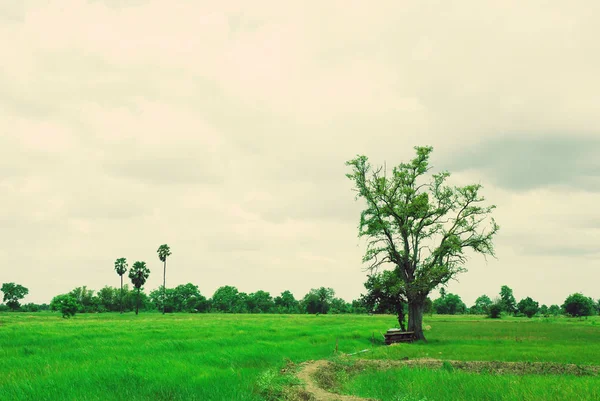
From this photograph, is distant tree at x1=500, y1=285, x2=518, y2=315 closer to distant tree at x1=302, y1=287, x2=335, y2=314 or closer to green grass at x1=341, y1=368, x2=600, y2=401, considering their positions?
distant tree at x1=302, y1=287, x2=335, y2=314

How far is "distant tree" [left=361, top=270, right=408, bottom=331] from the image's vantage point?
39875 mm

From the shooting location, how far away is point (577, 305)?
147750 millimetres

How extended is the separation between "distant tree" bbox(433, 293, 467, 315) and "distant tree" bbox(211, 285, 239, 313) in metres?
86.1

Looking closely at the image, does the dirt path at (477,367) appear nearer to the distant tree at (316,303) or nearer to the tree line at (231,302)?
the tree line at (231,302)

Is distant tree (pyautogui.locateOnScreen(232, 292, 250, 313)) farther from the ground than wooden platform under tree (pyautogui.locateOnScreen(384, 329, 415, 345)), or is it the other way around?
wooden platform under tree (pyautogui.locateOnScreen(384, 329, 415, 345))

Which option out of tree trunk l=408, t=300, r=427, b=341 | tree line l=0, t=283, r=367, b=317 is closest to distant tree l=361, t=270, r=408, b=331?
tree trunk l=408, t=300, r=427, b=341

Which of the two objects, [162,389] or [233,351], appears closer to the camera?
[162,389]

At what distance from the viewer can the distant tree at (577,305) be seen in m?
147

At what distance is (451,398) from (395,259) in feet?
86.9

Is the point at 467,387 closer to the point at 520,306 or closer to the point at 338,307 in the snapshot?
the point at 520,306

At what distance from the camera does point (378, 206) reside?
1566 inches

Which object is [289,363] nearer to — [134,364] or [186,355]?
[186,355]

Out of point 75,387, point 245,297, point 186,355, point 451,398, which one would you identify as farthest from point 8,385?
point 245,297

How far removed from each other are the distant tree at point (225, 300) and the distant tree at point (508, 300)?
350ft
